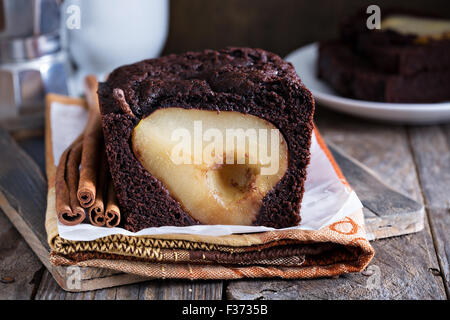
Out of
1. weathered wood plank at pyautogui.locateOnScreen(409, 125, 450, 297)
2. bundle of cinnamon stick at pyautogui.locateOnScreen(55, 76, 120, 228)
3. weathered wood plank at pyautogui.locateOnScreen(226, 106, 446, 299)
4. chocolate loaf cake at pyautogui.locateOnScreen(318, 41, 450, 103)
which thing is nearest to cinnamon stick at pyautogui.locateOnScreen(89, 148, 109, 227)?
bundle of cinnamon stick at pyautogui.locateOnScreen(55, 76, 120, 228)

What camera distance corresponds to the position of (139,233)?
1.14 m

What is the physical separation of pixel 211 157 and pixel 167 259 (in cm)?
21

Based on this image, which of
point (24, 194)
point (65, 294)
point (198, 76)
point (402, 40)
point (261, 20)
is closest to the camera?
point (65, 294)

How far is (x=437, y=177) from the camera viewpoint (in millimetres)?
1583

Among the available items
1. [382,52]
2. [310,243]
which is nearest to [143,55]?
[382,52]

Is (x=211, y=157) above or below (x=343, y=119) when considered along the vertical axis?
above

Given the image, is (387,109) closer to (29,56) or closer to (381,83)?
(381,83)

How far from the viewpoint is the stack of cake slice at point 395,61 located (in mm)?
1780

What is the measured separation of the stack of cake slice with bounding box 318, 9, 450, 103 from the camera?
5.84 feet

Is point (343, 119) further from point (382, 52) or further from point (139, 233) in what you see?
point (139, 233)

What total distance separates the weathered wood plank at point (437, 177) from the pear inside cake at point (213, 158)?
38 centimetres

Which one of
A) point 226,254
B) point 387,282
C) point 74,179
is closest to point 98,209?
point 74,179

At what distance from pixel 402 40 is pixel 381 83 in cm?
18

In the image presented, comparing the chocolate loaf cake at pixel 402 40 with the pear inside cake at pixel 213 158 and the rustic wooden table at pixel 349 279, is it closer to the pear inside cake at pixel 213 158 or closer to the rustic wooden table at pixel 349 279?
the rustic wooden table at pixel 349 279
